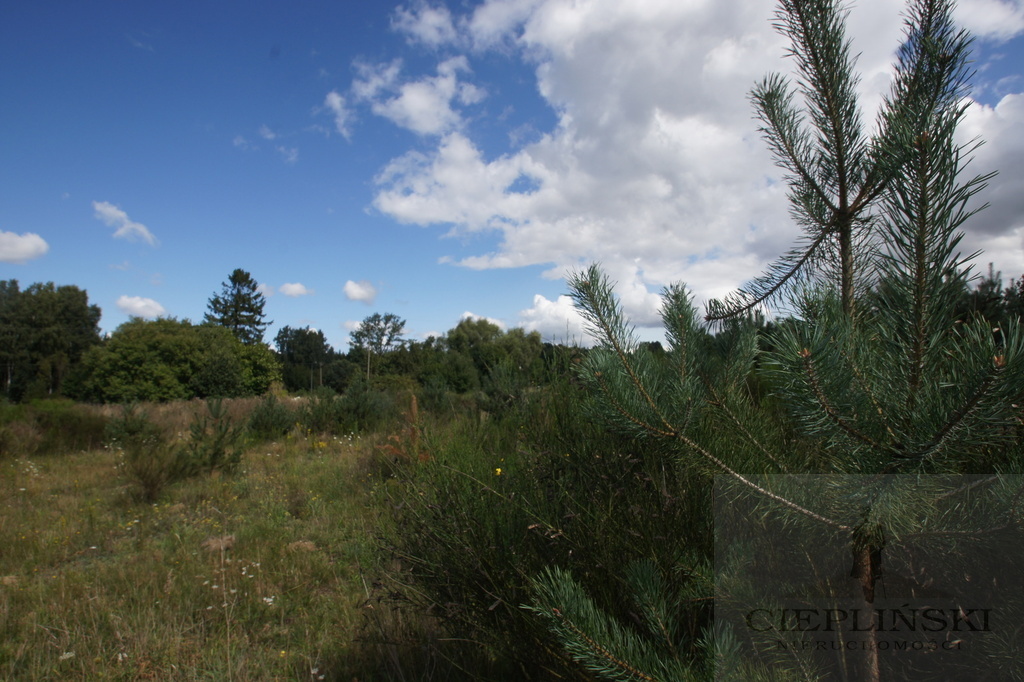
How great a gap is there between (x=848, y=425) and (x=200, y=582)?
15.2 feet

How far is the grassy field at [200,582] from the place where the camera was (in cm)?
293

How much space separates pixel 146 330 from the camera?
1265 inches

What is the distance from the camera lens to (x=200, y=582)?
4.03 m

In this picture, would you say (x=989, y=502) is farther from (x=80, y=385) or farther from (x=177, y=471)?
(x=80, y=385)

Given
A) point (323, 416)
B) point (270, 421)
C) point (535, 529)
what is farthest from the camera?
point (323, 416)

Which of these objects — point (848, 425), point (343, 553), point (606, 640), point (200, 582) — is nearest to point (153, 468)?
point (200, 582)

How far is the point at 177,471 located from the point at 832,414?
834 cm

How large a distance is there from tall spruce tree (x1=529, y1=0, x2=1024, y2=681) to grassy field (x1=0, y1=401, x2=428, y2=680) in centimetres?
178

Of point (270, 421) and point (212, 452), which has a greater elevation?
point (270, 421)

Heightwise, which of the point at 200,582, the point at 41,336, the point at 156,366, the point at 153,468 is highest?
the point at 41,336

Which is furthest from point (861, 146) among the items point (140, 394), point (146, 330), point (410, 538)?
point (146, 330)

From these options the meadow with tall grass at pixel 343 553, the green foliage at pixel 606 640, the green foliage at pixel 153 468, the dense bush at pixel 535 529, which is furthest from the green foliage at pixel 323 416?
the green foliage at pixel 606 640

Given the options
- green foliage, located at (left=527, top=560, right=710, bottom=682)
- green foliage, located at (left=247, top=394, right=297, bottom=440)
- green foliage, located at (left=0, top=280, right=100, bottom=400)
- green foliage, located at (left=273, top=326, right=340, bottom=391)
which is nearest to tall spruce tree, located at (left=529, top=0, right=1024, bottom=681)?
green foliage, located at (left=527, top=560, right=710, bottom=682)

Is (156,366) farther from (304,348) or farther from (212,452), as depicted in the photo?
(304,348)
